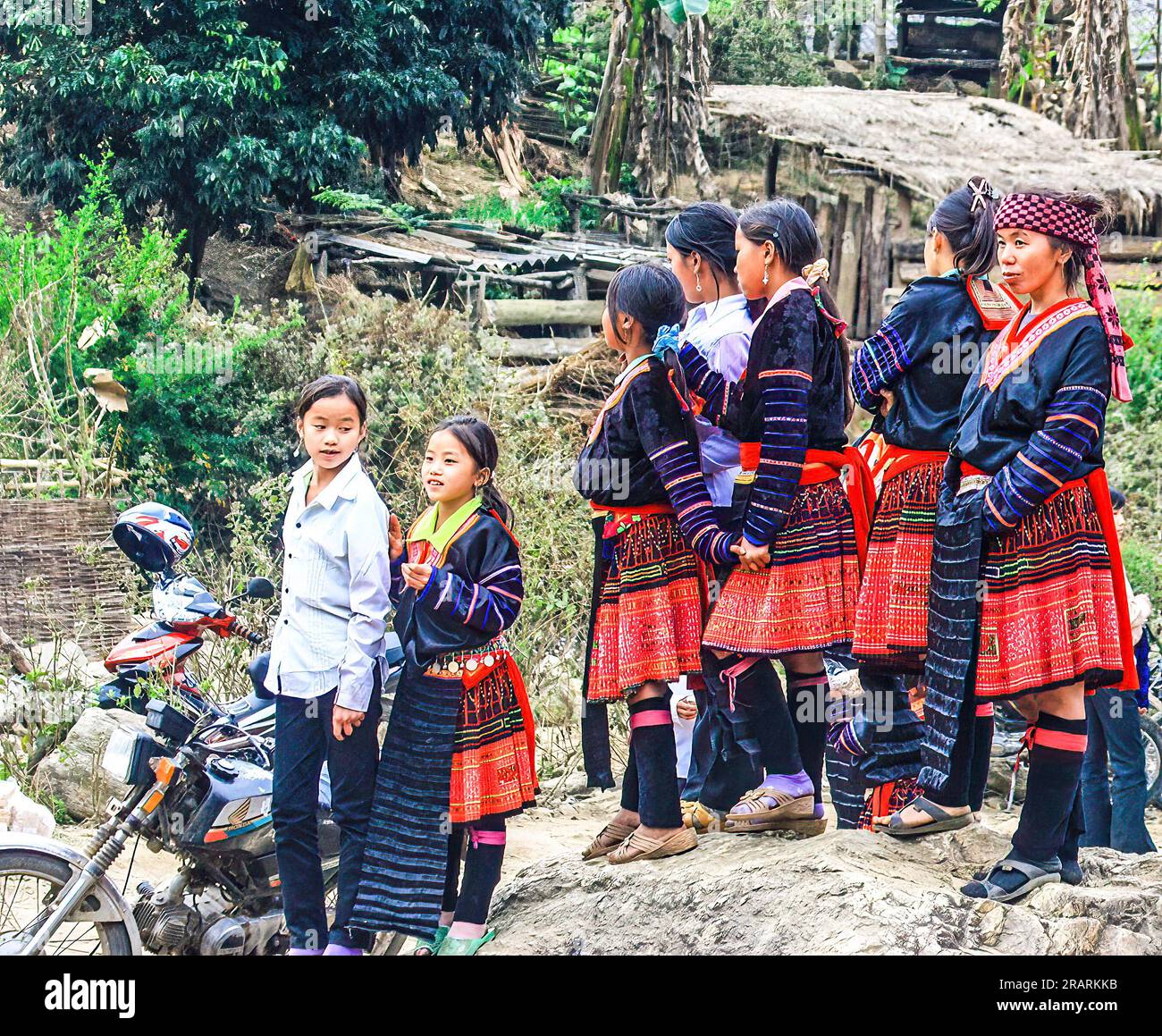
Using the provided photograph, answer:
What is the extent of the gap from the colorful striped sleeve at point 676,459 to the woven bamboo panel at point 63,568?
199 inches

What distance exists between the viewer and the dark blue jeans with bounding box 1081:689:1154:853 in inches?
214

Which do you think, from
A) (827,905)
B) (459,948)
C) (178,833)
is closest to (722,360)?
(827,905)

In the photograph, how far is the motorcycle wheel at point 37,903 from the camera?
3.83m

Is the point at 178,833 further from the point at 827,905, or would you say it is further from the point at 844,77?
the point at 844,77

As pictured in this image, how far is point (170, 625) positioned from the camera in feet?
14.8

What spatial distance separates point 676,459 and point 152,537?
176 cm

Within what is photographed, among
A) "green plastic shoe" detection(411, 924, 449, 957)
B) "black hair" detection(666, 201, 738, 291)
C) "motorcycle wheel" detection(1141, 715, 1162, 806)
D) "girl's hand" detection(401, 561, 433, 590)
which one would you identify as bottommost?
"motorcycle wheel" detection(1141, 715, 1162, 806)

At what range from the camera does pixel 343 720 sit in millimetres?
3900

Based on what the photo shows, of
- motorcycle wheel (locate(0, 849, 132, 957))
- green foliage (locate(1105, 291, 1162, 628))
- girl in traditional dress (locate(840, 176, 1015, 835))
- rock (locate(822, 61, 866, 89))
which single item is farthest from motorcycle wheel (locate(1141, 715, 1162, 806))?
rock (locate(822, 61, 866, 89))

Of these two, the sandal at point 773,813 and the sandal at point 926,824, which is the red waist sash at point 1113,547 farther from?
the sandal at point 773,813

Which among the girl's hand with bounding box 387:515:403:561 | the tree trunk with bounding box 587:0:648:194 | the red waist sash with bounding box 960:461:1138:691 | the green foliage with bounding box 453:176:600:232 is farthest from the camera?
the tree trunk with bounding box 587:0:648:194

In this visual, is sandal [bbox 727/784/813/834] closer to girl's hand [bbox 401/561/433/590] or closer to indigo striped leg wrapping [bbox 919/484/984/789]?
indigo striped leg wrapping [bbox 919/484/984/789]

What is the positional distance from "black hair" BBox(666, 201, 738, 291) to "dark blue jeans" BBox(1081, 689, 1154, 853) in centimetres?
245

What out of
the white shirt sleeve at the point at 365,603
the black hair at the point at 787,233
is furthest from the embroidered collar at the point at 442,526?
the black hair at the point at 787,233
